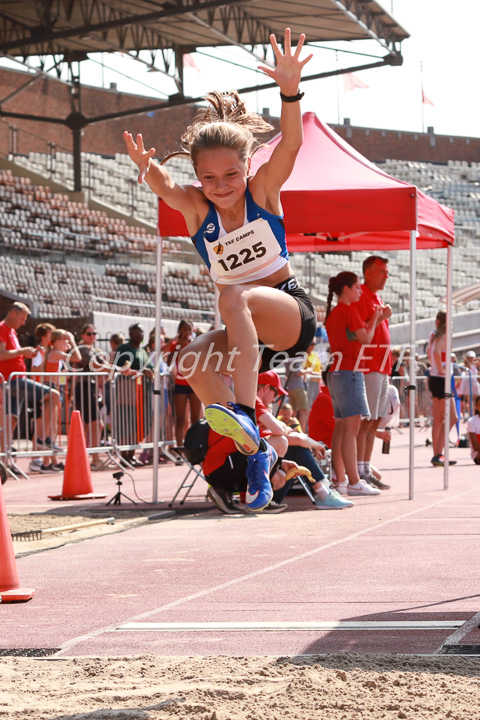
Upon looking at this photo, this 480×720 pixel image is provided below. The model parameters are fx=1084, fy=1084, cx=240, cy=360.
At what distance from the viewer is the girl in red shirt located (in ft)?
31.9

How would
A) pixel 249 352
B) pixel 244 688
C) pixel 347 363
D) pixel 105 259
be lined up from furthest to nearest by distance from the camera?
pixel 105 259
pixel 347 363
pixel 249 352
pixel 244 688

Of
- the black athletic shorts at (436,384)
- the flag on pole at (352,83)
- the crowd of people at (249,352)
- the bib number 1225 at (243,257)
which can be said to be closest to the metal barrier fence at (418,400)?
the crowd of people at (249,352)

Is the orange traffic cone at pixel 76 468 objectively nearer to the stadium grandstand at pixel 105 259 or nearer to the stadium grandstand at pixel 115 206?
the stadium grandstand at pixel 115 206

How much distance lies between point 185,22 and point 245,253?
2609cm

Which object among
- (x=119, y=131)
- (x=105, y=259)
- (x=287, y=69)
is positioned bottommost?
(x=287, y=69)

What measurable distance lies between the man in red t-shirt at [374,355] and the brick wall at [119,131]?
30.6 metres

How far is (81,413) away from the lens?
43.9 feet

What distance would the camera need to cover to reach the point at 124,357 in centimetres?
1395

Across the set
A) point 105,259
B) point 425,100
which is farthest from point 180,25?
point 425,100

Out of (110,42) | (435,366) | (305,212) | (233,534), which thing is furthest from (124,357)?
(110,42)

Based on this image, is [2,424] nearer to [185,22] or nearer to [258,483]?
[258,483]

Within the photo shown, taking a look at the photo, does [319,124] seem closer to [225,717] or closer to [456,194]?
[225,717]

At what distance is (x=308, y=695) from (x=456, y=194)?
180ft

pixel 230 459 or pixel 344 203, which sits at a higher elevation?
pixel 344 203
